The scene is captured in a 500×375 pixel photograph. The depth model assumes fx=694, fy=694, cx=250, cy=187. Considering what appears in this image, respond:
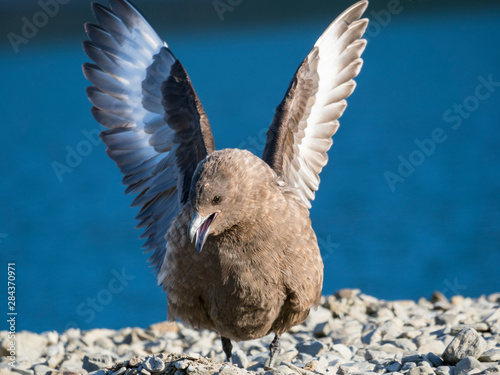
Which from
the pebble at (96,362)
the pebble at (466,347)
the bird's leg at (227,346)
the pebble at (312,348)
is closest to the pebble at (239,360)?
the bird's leg at (227,346)

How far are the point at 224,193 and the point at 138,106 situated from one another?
1469 mm

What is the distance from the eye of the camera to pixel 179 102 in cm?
405

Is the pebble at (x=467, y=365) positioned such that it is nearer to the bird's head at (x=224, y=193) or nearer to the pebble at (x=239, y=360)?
the bird's head at (x=224, y=193)

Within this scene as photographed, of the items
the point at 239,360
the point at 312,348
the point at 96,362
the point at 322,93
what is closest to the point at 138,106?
the point at 322,93

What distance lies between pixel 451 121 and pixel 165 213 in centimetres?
893

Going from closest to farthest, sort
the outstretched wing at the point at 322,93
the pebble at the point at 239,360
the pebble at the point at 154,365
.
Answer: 1. the pebble at the point at 154,365
2. the pebble at the point at 239,360
3. the outstretched wing at the point at 322,93

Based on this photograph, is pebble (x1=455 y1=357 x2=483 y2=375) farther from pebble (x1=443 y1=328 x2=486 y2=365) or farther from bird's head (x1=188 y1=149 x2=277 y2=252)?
bird's head (x1=188 y1=149 x2=277 y2=252)

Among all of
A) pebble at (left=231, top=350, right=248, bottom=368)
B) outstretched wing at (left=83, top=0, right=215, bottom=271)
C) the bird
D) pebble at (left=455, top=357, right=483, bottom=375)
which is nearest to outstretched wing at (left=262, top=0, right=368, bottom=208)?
the bird

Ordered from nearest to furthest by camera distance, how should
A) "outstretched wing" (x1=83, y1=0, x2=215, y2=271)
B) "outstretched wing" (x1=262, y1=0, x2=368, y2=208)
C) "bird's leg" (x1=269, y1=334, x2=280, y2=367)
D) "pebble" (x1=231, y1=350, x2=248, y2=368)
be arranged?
"bird's leg" (x1=269, y1=334, x2=280, y2=367) → "pebble" (x1=231, y1=350, x2=248, y2=368) → "outstretched wing" (x1=83, y1=0, x2=215, y2=271) → "outstretched wing" (x1=262, y1=0, x2=368, y2=208)

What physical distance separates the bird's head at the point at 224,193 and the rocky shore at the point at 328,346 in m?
0.58

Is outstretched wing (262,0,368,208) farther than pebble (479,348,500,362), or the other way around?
outstretched wing (262,0,368,208)

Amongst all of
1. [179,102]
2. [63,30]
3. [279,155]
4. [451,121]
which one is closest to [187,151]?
[179,102]

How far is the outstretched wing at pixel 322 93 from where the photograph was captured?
14.2ft

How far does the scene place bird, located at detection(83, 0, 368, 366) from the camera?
3213 mm
